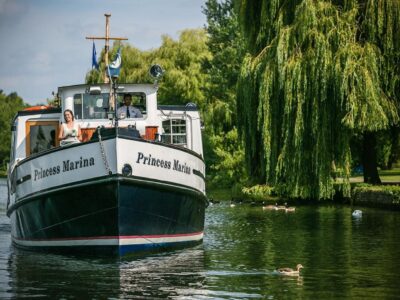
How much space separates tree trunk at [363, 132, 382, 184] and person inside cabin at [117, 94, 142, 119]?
15.5 metres

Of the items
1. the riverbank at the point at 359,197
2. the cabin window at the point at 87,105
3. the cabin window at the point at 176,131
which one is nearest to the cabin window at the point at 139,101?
the cabin window at the point at 87,105

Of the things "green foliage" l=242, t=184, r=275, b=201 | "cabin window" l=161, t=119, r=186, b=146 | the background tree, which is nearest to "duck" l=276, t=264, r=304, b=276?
"cabin window" l=161, t=119, r=186, b=146

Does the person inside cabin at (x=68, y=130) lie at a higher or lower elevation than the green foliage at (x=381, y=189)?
higher

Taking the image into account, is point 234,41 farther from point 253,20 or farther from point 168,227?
point 168,227

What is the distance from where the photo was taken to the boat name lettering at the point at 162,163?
16.3 metres

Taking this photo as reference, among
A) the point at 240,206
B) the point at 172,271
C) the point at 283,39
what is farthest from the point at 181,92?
the point at 172,271

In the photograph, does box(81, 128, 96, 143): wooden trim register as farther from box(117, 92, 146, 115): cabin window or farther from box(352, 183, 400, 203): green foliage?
box(352, 183, 400, 203): green foliage

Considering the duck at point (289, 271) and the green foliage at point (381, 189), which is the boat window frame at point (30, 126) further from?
the green foliage at point (381, 189)

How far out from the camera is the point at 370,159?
33.2m

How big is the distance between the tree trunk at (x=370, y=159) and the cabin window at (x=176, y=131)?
14166 mm

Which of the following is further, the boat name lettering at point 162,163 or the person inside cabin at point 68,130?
the person inside cabin at point 68,130

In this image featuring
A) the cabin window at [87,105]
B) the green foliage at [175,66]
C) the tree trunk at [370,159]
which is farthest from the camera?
the green foliage at [175,66]

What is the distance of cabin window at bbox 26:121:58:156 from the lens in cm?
1927

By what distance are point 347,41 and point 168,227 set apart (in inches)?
485
